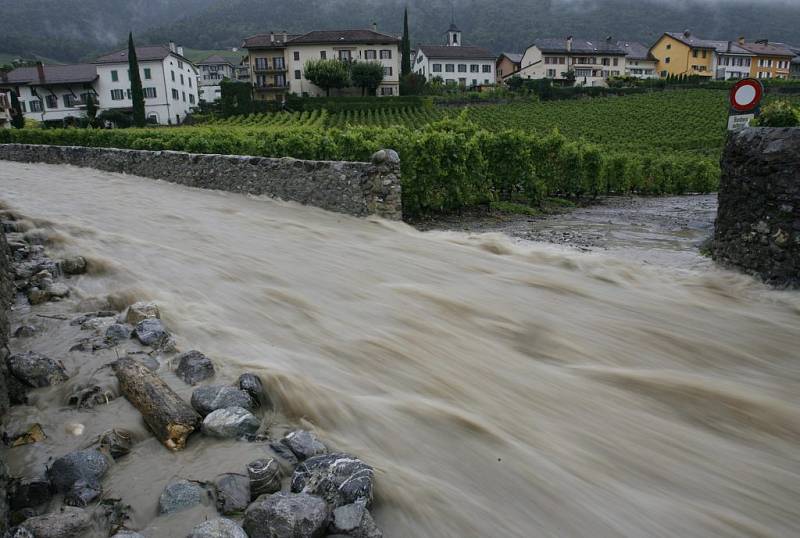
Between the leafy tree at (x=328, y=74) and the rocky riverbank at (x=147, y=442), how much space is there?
72.6 m

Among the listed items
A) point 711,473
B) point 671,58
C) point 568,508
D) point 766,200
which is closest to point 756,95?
point 766,200

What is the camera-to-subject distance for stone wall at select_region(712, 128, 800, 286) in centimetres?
614

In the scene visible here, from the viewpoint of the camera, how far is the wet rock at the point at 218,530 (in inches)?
105

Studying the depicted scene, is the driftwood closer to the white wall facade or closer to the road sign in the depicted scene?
the road sign

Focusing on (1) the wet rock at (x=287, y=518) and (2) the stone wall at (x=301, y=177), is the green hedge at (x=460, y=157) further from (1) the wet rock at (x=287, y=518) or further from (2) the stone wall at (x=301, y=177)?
(1) the wet rock at (x=287, y=518)

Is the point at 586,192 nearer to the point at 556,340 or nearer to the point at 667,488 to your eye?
the point at 556,340

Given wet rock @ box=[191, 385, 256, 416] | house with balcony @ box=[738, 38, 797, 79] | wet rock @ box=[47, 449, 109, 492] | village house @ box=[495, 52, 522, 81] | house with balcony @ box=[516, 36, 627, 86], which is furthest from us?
house with balcony @ box=[738, 38, 797, 79]

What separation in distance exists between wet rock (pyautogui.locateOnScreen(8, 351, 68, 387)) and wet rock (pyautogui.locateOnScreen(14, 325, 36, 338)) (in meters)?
0.85

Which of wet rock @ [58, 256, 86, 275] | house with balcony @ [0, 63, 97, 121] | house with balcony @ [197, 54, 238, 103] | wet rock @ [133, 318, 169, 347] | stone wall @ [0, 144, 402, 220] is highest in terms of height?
house with balcony @ [197, 54, 238, 103]

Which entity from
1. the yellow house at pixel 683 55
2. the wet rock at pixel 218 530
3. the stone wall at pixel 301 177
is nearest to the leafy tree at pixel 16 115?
the stone wall at pixel 301 177

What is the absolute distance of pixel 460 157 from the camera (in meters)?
12.6

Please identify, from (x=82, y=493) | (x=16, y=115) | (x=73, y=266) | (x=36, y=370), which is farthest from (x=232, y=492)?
(x=16, y=115)

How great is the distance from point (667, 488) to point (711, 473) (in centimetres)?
36

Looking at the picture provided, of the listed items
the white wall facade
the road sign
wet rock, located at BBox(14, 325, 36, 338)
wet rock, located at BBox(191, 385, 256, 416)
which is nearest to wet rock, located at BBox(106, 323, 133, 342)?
wet rock, located at BBox(14, 325, 36, 338)
